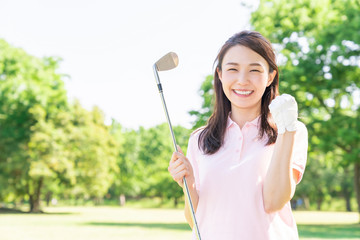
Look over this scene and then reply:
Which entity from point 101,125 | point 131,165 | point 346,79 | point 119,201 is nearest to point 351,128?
point 346,79

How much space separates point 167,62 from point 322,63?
74.0ft

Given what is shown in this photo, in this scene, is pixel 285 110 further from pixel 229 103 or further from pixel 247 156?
pixel 229 103

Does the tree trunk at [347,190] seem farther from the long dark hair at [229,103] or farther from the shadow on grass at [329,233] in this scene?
the long dark hair at [229,103]

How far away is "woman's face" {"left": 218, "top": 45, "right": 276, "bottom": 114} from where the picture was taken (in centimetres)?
238

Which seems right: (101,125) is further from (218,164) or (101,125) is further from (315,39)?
(218,164)

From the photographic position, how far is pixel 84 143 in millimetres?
39844

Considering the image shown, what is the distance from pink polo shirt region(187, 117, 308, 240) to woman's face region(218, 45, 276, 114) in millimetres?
152

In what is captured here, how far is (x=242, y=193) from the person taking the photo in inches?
89.2

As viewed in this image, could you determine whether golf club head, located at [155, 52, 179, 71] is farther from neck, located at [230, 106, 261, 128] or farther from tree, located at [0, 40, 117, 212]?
tree, located at [0, 40, 117, 212]

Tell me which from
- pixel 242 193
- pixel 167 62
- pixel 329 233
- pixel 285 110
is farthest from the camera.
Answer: pixel 329 233

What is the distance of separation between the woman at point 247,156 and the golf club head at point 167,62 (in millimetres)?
304

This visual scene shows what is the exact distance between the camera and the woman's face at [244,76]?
2.38 metres

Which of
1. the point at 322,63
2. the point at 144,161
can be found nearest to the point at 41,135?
the point at 322,63

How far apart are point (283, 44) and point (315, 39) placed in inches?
89.9
